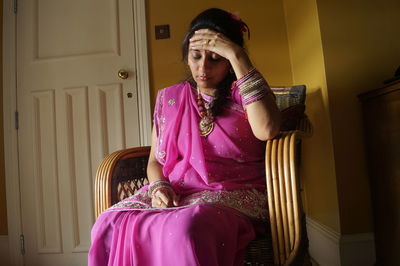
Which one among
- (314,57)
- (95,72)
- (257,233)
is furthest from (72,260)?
(314,57)

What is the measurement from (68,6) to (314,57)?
1621 millimetres

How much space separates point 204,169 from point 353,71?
90cm

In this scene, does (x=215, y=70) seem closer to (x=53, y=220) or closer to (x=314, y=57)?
(x=314, y=57)

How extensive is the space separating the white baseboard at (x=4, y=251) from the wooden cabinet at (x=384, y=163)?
2.23 m

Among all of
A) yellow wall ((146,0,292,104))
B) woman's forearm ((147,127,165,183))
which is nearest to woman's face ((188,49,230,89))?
woman's forearm ((147,127,165,183))

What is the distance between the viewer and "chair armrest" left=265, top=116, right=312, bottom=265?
2.30 feet

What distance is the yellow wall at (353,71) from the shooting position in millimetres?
1278

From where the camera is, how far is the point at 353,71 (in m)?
1.29

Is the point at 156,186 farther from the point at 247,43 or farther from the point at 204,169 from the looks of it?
the point at 247,43

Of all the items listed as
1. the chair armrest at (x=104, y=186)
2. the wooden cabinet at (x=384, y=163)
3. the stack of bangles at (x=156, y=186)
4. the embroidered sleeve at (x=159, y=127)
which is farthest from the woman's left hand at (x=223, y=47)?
the wooden cabinet at (x=384, y=163)

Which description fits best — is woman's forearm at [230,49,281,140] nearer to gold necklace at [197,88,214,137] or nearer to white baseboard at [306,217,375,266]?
gold necklace at [197,88,214,137]

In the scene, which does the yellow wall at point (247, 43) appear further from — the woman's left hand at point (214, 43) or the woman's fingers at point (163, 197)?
the woman's fingers at point (163, 197)

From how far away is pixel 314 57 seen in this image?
4.58ft

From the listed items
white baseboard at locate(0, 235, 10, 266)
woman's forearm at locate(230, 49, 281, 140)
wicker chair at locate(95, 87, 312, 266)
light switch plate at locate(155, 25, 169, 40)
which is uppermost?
light switch plate at locate(155, 25, 169, 40)
